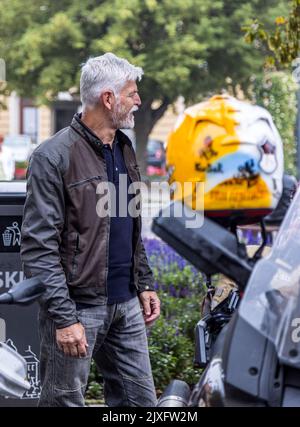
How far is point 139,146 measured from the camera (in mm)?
33844

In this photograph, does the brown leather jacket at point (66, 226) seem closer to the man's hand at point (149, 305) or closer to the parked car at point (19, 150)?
the man's hand at point (149, 305)

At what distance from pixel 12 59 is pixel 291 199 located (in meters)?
31.5

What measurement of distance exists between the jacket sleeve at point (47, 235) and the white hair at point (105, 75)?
343 millimetres

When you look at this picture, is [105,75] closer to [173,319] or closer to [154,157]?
[173,319]

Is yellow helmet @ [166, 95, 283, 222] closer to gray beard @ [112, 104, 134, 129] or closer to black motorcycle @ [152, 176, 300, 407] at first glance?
black motorcycle @ [152, 176, 300, 407]

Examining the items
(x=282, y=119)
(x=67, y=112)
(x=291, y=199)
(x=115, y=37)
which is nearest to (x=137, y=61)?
(x=115, y=37)

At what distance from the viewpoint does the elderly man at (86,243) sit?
3.44 m

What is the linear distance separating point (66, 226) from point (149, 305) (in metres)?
0.66

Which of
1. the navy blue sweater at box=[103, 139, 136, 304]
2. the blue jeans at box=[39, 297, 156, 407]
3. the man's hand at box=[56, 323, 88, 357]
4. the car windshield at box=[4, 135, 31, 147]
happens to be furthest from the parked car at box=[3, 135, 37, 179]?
the man's hand at box=[56, 323, 88, 357]

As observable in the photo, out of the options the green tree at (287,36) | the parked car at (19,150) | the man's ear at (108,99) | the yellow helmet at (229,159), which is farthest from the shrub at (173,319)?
the parked car at (19,150)

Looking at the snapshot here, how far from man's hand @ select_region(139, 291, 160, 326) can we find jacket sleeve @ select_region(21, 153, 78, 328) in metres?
0.59

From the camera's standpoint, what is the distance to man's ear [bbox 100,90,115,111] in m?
3.62

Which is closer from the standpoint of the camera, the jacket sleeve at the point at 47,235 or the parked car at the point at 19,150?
the jacket sleeve at the point at 47,235

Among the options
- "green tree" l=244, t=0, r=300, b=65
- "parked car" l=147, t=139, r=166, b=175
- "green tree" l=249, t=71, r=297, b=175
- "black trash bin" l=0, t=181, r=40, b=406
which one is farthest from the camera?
"parked car" l=147, t=139, r=166, b=175
